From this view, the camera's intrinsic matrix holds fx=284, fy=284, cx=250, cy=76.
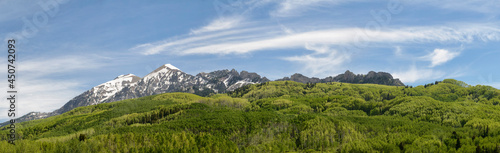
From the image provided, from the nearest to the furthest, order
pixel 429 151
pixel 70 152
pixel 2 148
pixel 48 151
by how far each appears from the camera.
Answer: pixel 2 148 < pixel 48 151 < pixel 70 152 < pixel 429 151

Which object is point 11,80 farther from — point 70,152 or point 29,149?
point 70,152

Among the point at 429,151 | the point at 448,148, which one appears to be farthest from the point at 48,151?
the point at 448,148

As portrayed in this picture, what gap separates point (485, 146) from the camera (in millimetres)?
190250

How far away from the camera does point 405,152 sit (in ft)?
618

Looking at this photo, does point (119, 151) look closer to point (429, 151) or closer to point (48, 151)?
point (48, 151)

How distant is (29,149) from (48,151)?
9961mm

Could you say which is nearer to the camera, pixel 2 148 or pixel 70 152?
pixel 2 148

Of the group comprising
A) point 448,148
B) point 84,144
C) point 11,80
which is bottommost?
→ point 448,148

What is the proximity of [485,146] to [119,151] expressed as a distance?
248086 mm

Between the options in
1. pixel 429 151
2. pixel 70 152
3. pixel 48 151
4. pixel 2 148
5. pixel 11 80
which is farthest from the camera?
pixel 429 151

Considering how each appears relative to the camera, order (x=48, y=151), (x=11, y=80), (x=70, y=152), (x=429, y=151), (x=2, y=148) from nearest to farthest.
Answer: (x=11, y=80) < (x=2, y=148) < (x=48, y=151) < (x=70, y=152) < (x=429, y=151)

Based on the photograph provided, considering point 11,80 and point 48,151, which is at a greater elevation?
point 11,80

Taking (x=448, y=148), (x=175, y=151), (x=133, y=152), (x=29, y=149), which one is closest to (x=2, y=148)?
(x=29, y=149)

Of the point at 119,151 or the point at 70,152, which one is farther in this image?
the point at 119,151
